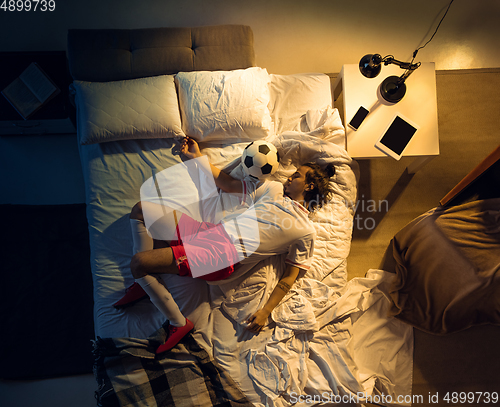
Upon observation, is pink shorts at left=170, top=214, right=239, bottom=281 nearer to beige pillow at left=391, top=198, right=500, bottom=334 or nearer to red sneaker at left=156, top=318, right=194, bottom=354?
red sneaker at left=156, top=318, right=194, bottom=354

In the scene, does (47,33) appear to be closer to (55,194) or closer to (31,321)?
(55,194)

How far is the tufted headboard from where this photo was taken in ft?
6.32

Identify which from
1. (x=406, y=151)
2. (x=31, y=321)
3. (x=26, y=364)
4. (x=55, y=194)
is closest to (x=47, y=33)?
(x=55, y=194)

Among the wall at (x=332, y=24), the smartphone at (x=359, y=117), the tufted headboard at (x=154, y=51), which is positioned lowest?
the smartphone at (x=359, y=117)

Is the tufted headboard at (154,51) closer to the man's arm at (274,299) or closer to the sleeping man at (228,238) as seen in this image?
the sleeping man at (228,238)

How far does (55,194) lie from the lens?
226 cm

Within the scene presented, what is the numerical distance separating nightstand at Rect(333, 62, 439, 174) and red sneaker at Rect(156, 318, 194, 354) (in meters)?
1.47

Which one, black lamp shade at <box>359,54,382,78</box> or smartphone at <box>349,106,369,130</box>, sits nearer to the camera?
black lamp shade at <box>359,54,382,78</box>

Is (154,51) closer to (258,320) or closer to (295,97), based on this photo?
(295,97)

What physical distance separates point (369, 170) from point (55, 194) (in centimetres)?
247

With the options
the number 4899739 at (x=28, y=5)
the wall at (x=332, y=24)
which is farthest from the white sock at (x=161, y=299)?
the number 4899739 at (x=28, y=5)

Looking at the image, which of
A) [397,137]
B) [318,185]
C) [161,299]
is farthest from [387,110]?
[161,299]

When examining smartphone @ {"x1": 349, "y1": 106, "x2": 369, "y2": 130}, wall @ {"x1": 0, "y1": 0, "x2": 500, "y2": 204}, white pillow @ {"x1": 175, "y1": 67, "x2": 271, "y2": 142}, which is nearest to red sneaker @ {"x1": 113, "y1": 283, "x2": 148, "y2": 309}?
white pillow @ {"x1": 175, "y1": 67, "x2": 271, "y2": 142}

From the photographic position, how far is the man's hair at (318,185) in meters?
1.79
